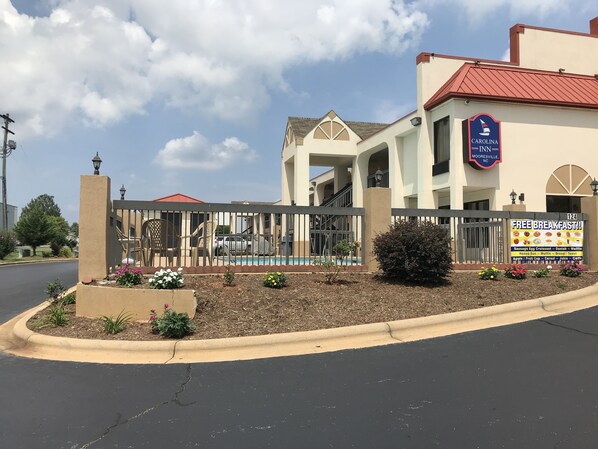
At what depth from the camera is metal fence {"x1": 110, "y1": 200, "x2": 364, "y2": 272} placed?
9570 millimetres

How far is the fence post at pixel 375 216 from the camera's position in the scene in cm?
1047

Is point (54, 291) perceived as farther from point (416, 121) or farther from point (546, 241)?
point (416, 121)

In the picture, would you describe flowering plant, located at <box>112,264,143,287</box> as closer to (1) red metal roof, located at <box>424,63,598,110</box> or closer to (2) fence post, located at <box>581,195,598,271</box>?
(2) fence post, located at <box>581,195,598,271</box>

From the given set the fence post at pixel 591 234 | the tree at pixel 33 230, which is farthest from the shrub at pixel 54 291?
the tree at pixel 33 230

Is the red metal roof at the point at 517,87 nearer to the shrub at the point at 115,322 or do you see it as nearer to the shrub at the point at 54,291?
the shrub at the point at 115,322

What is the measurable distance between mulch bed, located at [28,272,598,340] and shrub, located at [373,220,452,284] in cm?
29

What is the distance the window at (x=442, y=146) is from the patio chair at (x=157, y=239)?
12324 mm

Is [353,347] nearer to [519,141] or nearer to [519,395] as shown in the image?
[519,395]

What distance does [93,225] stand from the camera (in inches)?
334

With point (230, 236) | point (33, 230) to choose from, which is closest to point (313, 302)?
point (230, 236)

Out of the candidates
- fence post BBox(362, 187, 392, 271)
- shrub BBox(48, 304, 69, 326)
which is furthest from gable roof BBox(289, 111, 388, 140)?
shrub BBox(48, 304, 69, 326)

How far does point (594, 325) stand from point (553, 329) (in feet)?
2.55

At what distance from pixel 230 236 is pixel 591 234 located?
10.2 metres

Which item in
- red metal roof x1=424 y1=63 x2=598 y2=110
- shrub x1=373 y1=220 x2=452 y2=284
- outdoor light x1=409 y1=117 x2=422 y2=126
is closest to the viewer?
shrub x1=373 y1=220 x2=452 y2=284
